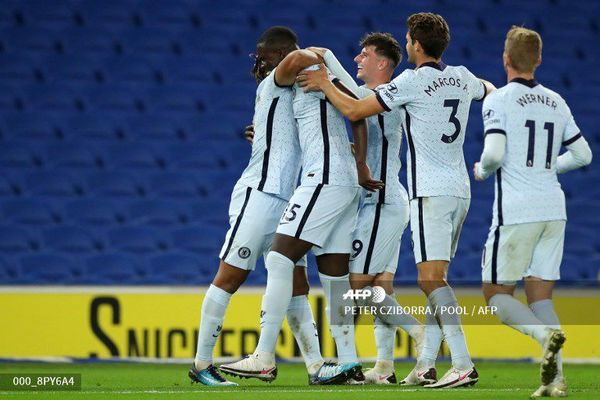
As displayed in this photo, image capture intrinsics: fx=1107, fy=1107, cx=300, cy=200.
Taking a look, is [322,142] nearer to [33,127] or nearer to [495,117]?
[495,117]

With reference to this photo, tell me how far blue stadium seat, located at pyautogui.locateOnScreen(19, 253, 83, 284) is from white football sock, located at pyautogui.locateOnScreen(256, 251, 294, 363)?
4741mm

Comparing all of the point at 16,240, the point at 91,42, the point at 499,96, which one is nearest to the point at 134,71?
the point at 91,42

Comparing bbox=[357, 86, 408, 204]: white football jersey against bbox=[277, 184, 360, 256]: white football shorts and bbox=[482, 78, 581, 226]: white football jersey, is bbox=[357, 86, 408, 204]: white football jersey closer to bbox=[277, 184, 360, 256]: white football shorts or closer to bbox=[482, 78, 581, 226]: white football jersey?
bbox=[277, 184, 360, 256]: white football shorts

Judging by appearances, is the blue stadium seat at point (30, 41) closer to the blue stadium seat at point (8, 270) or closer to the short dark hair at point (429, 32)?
the blue stadium seat at point (8, 270)

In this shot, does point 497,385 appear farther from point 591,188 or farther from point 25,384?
point 591,188

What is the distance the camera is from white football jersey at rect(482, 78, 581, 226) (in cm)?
529

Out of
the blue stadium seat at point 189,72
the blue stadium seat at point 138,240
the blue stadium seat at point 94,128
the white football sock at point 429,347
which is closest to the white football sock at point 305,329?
the white football sock at point 429,347

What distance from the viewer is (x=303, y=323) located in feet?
20.9

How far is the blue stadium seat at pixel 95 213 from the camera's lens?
35.4ft

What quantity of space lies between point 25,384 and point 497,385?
2765mm

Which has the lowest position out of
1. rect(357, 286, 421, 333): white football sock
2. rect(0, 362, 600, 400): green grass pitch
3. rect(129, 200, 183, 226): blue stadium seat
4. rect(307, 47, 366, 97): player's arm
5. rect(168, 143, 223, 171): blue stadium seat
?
rect(0, 362, 600, 400): green grass pitch

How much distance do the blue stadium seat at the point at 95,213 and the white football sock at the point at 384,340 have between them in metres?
4.87

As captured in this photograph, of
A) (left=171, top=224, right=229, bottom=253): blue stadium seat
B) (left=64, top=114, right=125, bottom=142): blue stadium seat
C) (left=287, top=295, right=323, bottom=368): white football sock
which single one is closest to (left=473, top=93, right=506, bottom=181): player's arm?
(left=287, top=295, right=323, bottom=368): white football sock

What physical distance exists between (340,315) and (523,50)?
6.10 feet
